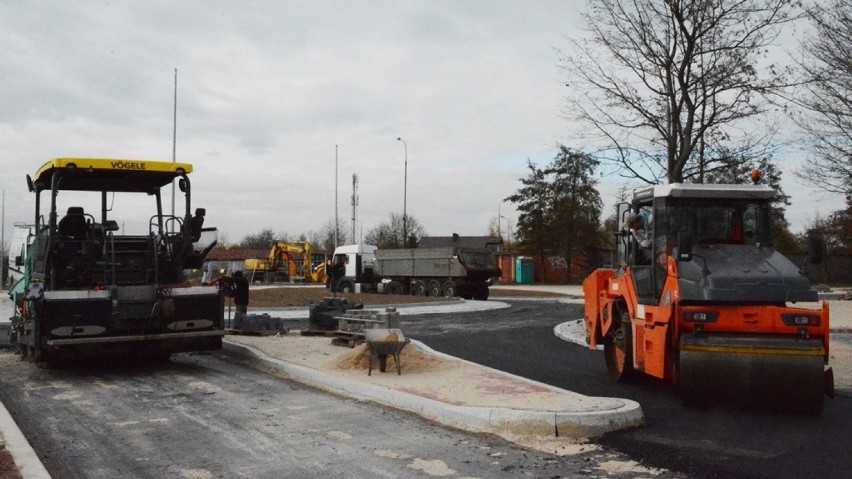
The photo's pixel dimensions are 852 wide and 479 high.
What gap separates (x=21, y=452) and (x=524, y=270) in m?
57.6

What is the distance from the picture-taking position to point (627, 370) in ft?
34.0

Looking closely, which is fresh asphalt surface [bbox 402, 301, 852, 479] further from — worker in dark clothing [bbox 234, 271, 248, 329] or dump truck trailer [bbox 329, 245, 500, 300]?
dump truck trailer [bbox 329, 245, 500, 300]

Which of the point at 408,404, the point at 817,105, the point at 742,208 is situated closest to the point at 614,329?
the point at 742,208

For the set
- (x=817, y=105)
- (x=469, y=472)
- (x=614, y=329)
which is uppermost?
(x=817, y=105)

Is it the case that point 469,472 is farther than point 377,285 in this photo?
No

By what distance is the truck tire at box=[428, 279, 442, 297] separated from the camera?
37.2m

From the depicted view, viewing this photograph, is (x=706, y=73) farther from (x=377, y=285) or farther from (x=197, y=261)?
(x=377, y=285)

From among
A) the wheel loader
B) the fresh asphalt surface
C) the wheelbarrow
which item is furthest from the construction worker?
the wheelbarrow

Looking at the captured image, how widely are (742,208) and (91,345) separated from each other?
28.3ft

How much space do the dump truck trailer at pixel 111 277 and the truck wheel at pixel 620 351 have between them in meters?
5.64

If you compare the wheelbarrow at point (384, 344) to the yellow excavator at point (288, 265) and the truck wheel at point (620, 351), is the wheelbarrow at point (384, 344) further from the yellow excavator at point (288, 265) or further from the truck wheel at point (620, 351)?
the yellow excavator at point (288, 265)

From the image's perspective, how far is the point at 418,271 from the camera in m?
38.4

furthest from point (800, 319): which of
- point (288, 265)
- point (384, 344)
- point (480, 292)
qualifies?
point (288, 265)

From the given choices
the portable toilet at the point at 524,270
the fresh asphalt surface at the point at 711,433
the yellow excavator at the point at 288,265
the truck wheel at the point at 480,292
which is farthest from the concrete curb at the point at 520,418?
the portable toilet at the point at 524,270
